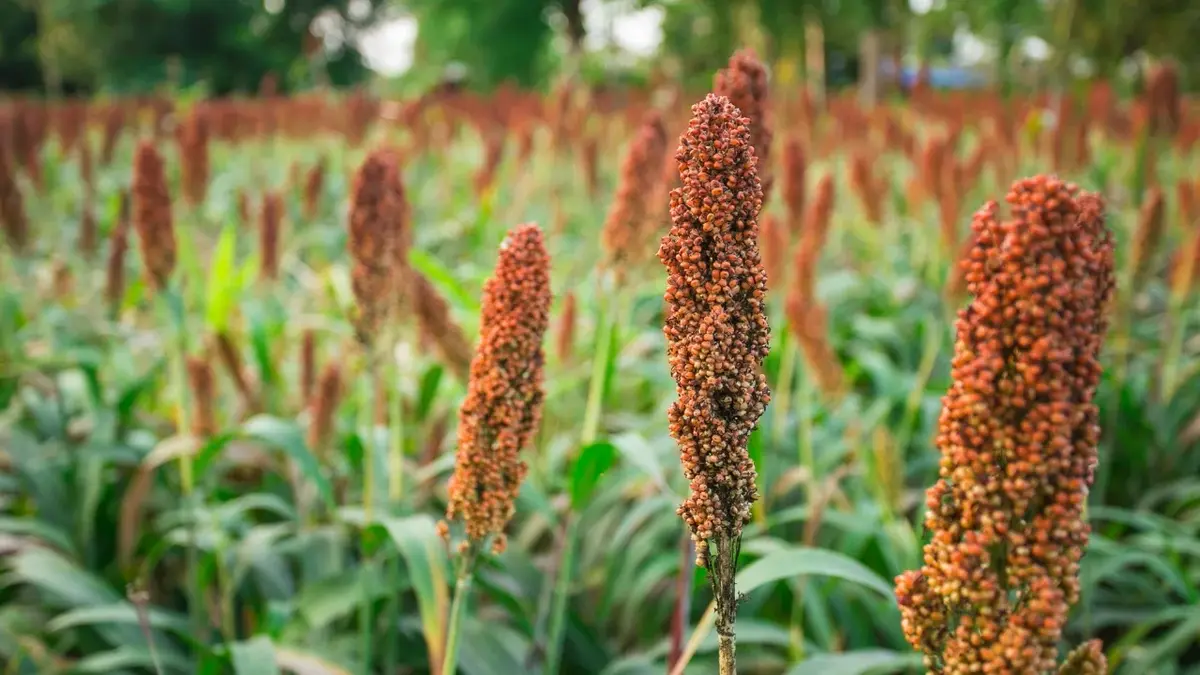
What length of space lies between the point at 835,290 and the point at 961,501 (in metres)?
4.52

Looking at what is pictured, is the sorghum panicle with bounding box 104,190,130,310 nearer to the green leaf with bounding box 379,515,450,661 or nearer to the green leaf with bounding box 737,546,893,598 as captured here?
the green leaf with bounding box 379,515,450,661

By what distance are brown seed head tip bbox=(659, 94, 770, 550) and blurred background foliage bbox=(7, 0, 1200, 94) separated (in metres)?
7.13

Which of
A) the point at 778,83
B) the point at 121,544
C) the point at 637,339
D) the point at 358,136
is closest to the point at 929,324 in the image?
the point at 637,339

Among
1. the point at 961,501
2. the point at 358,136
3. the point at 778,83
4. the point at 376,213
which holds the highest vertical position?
the point at 778,83

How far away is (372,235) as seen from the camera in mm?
2484

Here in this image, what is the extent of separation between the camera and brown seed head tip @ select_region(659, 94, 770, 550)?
3.48 feet

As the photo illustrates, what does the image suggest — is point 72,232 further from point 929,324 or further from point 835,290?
point 929,324

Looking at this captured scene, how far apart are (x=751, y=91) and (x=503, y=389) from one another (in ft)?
3.30

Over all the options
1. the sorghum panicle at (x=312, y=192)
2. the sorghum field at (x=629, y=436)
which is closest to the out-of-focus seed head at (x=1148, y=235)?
the sorghum field at (x=629, y=436)

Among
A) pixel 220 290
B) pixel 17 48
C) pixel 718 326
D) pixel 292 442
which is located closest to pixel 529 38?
pixel 17 48

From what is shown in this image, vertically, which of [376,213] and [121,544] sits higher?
[376,213]

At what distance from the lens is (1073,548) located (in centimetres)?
95

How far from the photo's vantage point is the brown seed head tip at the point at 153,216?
2.95 meters

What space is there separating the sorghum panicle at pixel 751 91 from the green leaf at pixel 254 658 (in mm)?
1522
